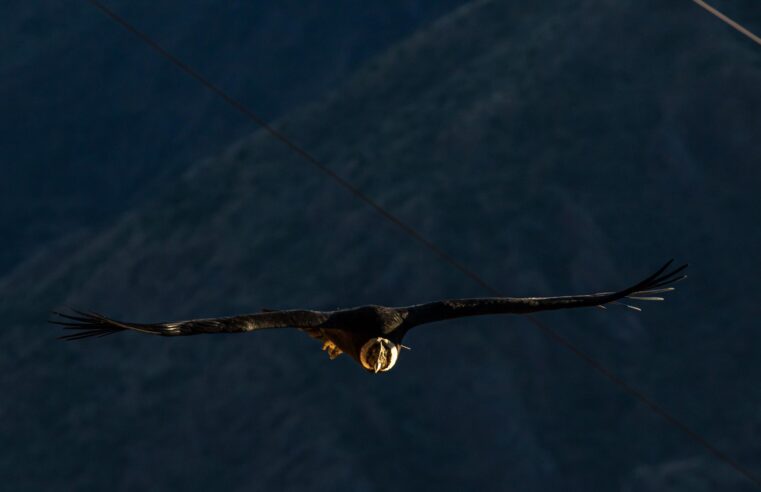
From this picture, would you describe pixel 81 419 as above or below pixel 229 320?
below

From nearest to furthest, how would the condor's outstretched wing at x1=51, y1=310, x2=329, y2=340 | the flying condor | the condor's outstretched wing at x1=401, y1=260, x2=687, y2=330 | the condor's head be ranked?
the condor's outstretched wing at x1=51, y1=310, x2=329, y2=340
the flying condor
the condor's head
the condor's outstretched wing at x1=401, y1=260, x2=687, y2=330

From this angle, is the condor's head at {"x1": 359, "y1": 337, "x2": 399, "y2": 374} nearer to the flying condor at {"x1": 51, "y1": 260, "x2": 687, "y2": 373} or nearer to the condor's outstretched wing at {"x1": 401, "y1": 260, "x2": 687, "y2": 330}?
the flying condor at {"x1": 51, "y1": 260, "x2": 687, "y2": 373}

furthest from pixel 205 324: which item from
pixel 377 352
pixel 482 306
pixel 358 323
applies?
pixel 482 306

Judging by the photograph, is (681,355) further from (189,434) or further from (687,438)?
(189,434)

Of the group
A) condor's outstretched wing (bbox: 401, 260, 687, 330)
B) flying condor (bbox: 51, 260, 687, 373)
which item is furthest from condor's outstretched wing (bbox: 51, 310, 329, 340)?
condor's outstretched wing (bbox: 401, 260, 687, 330)

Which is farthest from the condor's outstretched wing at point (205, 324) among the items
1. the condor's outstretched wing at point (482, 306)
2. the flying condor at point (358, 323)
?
the condor's outstretched wing at point (482, 306)

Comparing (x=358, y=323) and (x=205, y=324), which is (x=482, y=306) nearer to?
(x=358, y=323)

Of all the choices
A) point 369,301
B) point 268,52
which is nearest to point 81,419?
point 369,301

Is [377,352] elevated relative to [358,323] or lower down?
lower down
